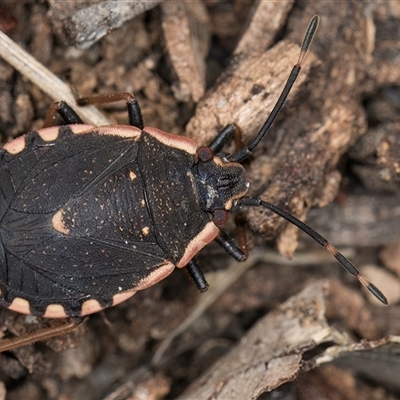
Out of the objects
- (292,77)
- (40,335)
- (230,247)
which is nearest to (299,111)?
(292,77)

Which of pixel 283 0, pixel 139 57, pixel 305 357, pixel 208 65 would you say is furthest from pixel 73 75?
pixel 305 357

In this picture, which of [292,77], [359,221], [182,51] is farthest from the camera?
[359,221]

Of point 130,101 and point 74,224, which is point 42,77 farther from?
point 74,224

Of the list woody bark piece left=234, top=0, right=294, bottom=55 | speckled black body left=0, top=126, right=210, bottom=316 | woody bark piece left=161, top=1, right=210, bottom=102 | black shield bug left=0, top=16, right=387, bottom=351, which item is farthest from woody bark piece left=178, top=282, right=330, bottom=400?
woody bark piece left=234, top=0, right=294, bottom=55

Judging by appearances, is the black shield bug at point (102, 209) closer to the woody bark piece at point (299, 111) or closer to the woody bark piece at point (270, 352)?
the woody bark piece at point (299, 111)

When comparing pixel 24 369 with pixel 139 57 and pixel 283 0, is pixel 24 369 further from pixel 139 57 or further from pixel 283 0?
pixel 283 0
